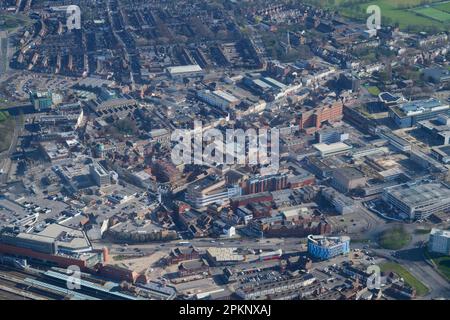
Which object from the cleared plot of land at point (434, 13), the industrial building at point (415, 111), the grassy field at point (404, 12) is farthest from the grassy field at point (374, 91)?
the cleared plot of land at point (434, 13)

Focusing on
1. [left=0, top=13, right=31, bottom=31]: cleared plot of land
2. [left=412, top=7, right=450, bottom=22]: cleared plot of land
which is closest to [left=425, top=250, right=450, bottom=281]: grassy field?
[left=412, top=7, right=450, bottom=22]: cleared plot of land

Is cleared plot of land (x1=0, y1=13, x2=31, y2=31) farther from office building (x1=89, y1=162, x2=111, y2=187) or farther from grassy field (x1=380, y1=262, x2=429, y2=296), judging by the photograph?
grassy field (x1=380, y1=262, x2=429, y2=296)

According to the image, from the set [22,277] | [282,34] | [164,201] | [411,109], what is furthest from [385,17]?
[22,277]

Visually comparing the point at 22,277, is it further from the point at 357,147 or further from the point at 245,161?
the point at 357,147

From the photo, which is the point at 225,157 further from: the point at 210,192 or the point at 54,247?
the point at 54,247

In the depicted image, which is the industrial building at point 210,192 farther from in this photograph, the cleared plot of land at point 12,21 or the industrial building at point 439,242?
the cleared plot of land at point 12,21

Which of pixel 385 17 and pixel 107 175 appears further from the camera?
pixel 385 17
